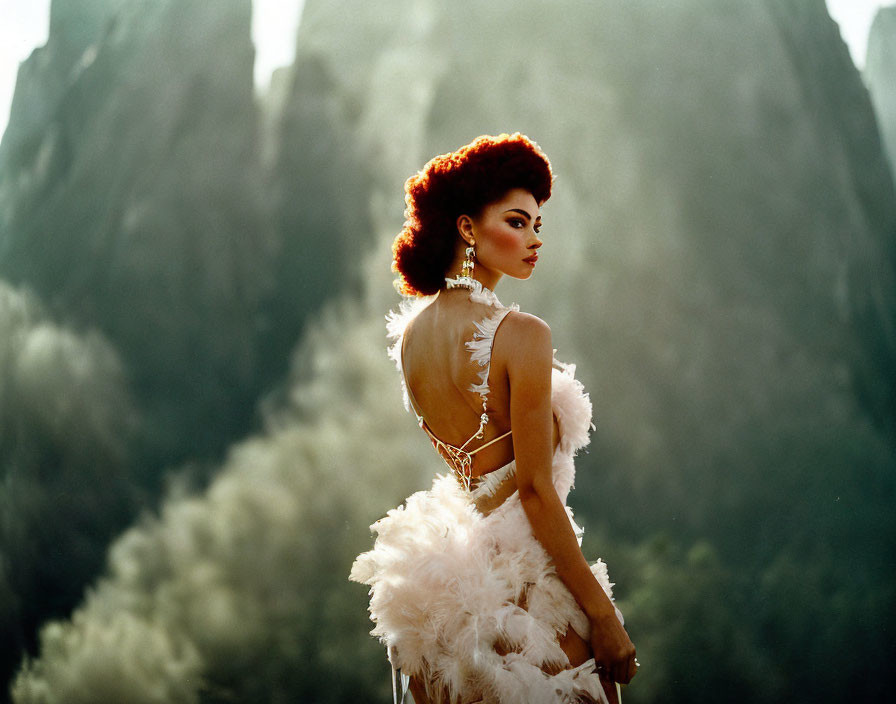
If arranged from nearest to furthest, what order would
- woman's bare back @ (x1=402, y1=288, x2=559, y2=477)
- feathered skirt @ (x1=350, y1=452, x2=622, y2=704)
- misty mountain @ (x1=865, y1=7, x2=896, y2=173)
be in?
feathered skirt @ (x1=350, y1=452, x2=622, y2=704) → woman's bare back @ (x1=402, y1=288, x2=559, y2=477) → misty mountain @ (x1=865, y1=7, x2=896, y2=173)

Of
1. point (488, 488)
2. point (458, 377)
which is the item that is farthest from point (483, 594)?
point (458, 377)

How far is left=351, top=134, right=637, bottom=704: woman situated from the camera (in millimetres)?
1198

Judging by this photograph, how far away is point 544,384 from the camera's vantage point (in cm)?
123

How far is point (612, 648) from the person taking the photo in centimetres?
119

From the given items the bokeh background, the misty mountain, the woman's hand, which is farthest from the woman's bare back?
the misty mountain

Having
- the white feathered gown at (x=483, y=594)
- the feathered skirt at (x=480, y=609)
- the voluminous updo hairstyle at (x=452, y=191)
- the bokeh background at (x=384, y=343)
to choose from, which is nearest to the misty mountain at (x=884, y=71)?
the bokeh background at (x=384, y=343)

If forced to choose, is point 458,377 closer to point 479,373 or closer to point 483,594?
point 479,373

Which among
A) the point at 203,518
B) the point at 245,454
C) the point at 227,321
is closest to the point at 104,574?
the point at 203,518

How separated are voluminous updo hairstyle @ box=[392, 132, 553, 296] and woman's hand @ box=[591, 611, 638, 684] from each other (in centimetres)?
64

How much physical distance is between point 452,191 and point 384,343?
231 cm

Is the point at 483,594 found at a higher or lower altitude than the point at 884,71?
lower

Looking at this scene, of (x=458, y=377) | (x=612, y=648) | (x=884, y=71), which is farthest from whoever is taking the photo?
(x=884, y=71)

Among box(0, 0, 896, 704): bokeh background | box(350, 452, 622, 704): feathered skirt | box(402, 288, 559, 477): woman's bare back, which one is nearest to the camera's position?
box(350, 452, 622, 704): feathered skirt

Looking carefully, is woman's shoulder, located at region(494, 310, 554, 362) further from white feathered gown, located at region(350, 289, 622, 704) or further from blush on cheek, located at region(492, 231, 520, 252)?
blush on cheek, located at region(492, 231, 520, 252)
